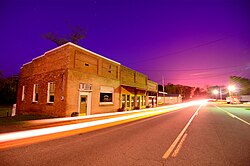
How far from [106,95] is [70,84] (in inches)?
225

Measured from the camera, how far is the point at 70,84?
39.0ft

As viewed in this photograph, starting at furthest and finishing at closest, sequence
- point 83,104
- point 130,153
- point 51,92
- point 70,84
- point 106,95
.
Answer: point 106,95 → point 51,92 → point 83,104 → point 70,84 → point 130,153

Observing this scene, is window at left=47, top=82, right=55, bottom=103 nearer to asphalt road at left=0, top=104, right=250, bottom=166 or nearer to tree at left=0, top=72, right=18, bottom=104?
asphalt road at left=0, top=104, right=250, bottom=166

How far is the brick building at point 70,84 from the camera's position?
12097mm

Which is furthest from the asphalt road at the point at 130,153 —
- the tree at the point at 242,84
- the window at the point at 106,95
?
the tree at the point at 242,84

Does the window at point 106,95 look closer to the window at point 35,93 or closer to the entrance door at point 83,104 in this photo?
the entrance door at point 83,104

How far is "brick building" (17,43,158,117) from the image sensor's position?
12097mm

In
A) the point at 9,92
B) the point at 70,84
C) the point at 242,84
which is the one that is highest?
the point at 242,84

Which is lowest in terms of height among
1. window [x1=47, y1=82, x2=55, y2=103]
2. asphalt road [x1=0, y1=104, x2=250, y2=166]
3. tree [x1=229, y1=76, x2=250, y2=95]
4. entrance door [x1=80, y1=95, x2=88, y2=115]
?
asphalt road [x1=0, y1=104, x2=250, y2=166]

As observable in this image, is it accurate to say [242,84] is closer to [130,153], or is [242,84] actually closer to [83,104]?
[83,104]

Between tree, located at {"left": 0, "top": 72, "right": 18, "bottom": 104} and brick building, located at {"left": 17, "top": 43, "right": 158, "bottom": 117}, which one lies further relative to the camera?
tree, located at {"left": 0, "top": 72, "right": 18, "bottom": 104}

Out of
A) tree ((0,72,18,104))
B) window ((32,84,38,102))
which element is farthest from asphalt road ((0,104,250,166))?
tree ((0,72,18,104))

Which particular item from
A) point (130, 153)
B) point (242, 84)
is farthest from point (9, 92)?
point (242, 84)

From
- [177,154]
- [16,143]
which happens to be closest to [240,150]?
[177,154]
